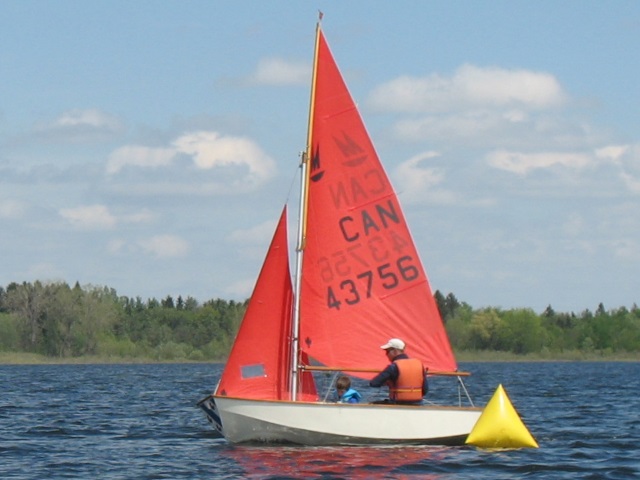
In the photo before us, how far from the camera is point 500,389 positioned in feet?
82.8

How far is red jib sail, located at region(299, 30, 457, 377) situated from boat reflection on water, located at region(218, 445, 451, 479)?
83.4 inches

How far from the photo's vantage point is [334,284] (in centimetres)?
2616

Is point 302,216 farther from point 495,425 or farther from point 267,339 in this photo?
point 495,425

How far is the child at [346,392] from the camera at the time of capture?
25.5m

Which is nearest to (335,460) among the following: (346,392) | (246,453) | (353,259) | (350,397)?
(246,453)

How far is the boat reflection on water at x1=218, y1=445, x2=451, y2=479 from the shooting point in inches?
877

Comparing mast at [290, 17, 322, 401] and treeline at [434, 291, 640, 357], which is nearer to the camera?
mast at [290, 17, 322, 401]

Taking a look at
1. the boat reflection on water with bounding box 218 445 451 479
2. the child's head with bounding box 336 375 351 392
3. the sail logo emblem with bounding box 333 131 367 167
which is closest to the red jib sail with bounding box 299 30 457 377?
the sail logo emblem with bounding box 333 131 367 167

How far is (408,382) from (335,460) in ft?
7.11

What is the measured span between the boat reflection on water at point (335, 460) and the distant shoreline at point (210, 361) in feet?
344

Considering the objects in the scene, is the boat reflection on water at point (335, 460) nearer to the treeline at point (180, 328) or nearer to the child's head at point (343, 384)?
the child's head at point (343, 384)

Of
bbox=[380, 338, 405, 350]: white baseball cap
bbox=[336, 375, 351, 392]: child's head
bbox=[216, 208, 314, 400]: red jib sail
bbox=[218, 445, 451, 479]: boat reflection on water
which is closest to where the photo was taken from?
bbox=[218, 445, 451, 479]: boat reflection on water

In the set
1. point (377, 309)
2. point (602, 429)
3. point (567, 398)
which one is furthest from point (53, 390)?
point (377, 309)

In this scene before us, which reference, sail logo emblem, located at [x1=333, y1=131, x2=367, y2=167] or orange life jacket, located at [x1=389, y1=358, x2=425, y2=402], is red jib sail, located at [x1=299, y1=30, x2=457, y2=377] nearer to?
sail logo emblem, located at [x1=333, y1=131, x2=367, y2=167]
